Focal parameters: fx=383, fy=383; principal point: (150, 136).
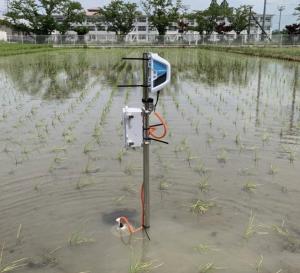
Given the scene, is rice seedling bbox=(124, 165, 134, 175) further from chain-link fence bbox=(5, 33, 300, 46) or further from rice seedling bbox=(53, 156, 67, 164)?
chain-link fence bbox=(5, 33, 300, 46)

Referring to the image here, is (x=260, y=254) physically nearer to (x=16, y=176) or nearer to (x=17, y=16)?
(x=16, y=176)

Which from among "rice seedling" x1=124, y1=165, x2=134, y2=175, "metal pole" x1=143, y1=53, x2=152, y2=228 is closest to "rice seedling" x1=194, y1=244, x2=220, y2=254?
"metal pole" x1=143, y1=53, x2=152, y2=228

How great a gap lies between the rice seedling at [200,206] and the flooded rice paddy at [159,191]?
0.01 meters

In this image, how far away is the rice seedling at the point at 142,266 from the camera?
2.88m

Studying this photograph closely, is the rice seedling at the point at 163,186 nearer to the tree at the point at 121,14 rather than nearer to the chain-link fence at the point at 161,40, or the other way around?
the chain-link fence at the point at 161,40

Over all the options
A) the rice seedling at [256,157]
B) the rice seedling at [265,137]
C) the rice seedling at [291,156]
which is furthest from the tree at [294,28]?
the rice seedling at [256,157]

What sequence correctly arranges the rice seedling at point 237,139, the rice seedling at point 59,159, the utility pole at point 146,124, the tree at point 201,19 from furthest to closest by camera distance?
the tree at point 201,19 → the rice seedling at point 237,139 → the rice seedling at point 59,159 → the utility pole at point 146,124

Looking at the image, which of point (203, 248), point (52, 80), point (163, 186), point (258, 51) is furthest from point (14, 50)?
point (203, 248)

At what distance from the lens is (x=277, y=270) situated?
9.52 ft

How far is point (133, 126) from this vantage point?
125 inches

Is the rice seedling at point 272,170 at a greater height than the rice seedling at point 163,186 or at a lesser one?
greater

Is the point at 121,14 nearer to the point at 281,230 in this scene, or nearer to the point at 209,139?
the point at 209,139

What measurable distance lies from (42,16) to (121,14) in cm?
1170

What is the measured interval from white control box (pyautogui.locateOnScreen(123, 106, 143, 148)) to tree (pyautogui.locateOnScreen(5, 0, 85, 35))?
55694 millimetres
